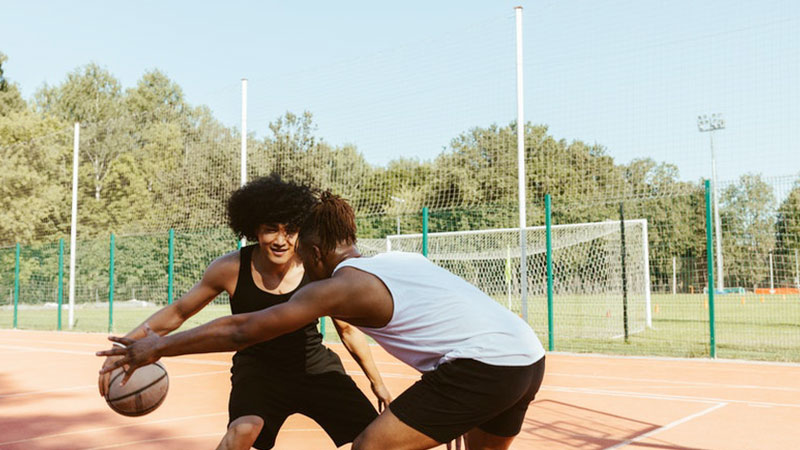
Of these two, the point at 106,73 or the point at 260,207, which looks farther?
the point at 106,73

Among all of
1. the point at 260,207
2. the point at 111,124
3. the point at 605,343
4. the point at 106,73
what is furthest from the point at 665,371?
the point at 106,73

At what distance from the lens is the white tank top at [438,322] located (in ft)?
8.69

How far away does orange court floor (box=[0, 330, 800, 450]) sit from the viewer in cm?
559

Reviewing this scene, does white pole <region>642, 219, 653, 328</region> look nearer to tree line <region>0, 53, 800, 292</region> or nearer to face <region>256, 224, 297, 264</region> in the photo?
tree line <region>0, 53, 800, 292</region>

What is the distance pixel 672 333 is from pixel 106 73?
4533cm

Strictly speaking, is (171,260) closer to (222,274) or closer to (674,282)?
(674,282)

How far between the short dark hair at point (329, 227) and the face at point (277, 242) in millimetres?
1013

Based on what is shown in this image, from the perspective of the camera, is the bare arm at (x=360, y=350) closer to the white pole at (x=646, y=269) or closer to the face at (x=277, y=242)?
the face at (x=277, y=242)

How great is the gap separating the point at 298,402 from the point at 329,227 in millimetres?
1336

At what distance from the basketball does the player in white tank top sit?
76cm

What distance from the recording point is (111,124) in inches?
891

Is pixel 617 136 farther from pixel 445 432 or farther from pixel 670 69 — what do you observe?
pixel 445 432

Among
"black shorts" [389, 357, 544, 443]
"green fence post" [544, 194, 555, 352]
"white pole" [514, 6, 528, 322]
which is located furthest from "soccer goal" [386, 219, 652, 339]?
"black shorts" [389, 357, 544, 443]

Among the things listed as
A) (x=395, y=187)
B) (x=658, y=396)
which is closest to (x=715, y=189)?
(x=658, y=396)
